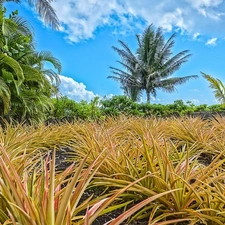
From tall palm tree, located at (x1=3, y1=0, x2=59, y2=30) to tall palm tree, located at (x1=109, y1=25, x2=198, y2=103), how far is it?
35.3 ft

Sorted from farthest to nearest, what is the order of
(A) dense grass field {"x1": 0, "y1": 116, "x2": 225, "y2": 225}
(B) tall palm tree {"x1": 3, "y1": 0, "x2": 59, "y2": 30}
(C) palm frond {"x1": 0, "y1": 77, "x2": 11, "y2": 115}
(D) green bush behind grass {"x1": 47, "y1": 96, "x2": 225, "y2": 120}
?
(B) tall palm tree {"x1": 3, "y1": 0, "x2": 59, "y2": 30} < (D) green bush behind grass {"x1": 47, "y1": 96, "x2": 225, "y2": 120} < (C) palm frond {"x1": 0, "y1": 77, "x2": 11, "y2": 115} < (A) dense grass field {"x1": 0, "y1": 116, "x2": 225, "y2": 225}

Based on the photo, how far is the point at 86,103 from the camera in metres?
9.20

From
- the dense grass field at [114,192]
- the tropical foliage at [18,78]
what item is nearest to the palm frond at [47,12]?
the tropical foliage at [18,78]

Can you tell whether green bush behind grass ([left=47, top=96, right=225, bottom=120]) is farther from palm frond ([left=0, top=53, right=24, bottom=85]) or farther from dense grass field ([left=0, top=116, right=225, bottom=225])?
dense grass field ([left=0, top=116, right=225, bottom=225])

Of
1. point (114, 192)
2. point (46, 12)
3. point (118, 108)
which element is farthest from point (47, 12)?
point (114, 192)

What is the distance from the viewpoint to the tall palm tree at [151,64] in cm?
1938

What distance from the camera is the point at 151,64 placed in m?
19.6

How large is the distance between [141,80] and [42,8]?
39.2 feet

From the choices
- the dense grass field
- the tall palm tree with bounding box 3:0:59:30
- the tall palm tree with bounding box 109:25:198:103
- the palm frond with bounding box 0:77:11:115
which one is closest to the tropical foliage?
the palm frond with bounding box 0:77:11:115

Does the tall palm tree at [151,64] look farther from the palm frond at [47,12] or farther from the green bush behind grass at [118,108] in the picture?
the palm frond at [47,12]

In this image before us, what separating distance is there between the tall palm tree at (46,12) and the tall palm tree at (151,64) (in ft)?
35.3

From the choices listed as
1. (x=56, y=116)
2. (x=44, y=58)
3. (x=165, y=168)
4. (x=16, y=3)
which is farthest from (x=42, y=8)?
(x=165, y=168)

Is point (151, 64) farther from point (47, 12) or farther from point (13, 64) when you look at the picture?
point (13, 64)

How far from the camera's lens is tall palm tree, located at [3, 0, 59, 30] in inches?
374
